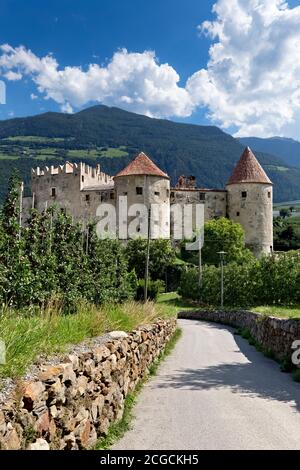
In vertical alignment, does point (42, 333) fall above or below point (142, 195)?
below

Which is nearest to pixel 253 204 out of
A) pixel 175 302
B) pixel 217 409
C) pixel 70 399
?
pixel 175 302

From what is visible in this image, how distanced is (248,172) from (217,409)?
222ft

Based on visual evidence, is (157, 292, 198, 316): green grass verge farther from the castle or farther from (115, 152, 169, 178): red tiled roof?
(115, 152, 169, 178): red tiled roof

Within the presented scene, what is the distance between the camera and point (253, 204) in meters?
71.9

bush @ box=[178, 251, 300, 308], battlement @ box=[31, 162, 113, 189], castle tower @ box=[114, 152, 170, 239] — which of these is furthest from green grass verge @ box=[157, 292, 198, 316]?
battlement @ box=[31, 162, 113, 189]

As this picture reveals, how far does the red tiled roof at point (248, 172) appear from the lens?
72.2 meters

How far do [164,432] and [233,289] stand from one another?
34319mm

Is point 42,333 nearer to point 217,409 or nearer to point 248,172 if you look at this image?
point 217,409

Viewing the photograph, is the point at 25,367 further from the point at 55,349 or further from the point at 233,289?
the point at 233,289

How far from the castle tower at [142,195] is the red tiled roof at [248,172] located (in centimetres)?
1214

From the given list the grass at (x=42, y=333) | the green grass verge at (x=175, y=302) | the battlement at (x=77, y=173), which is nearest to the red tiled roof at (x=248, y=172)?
the battlement at (x=77, y=173)

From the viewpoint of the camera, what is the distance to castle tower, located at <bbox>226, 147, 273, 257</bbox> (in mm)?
Result: 71812

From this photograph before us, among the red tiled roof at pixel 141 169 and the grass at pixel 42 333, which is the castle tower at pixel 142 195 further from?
the grass at pixel 42 333
